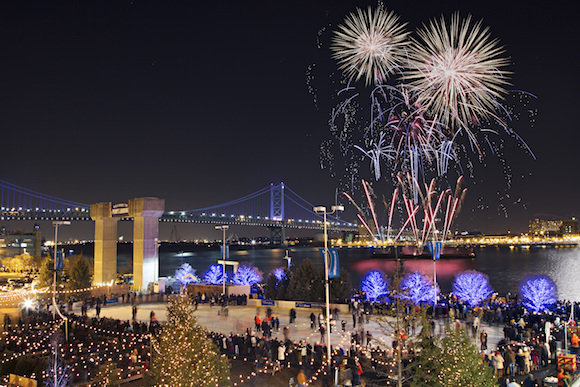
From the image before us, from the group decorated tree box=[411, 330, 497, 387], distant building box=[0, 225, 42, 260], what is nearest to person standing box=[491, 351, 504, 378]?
decorated tree box=[411, 330, 497, 387]

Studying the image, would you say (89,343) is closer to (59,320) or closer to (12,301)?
(59,320)

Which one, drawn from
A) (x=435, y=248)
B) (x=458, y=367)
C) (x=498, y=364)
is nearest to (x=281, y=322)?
(x=435, y=248)

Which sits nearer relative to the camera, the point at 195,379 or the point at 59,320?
the point at 195,379

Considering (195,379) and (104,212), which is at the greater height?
(104,212)

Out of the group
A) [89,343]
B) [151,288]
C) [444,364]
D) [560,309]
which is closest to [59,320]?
[89,343]

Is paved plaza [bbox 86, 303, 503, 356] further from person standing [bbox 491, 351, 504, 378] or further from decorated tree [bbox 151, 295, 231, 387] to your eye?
decorated tree [bbox 151, 295, 231, 387]

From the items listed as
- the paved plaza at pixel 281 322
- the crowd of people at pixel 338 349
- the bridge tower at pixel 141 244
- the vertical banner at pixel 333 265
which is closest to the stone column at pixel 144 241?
the bridge tower at pixel 141 244
